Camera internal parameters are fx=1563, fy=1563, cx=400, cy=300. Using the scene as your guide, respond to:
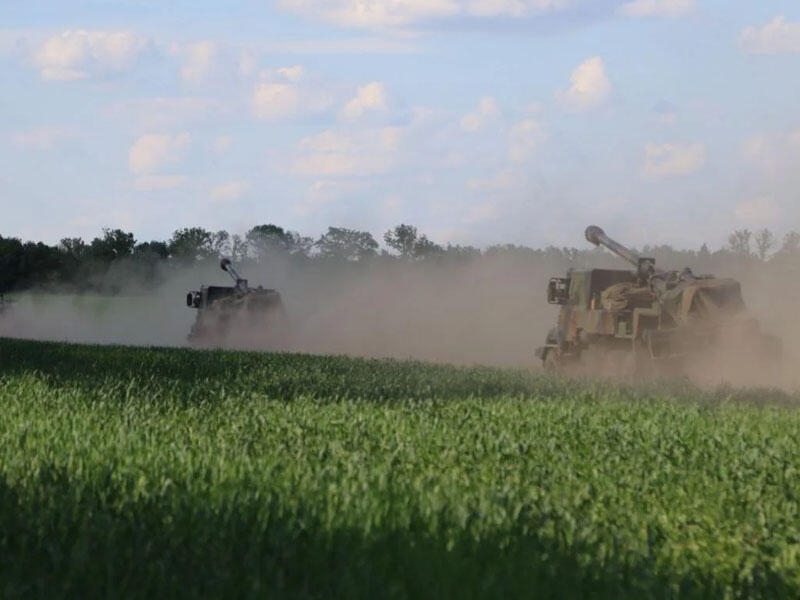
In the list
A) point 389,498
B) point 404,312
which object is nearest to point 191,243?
point 404,312

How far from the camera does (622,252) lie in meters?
34.5

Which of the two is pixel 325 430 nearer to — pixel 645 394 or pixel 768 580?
pixel 768 580

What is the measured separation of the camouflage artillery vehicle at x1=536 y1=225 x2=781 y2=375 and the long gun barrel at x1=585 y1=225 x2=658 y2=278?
29 mm

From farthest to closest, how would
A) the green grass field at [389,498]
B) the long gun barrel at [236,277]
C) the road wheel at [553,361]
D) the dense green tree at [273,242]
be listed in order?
the dense green tree at [273,242] < the long gun barrel at [236,277] < the road wheel at [553,361] < the green grass field at [389,498]

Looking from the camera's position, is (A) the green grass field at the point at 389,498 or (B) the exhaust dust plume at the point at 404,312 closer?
(A) the green grass field at the point at 389,498

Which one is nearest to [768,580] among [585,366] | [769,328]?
[585,366]

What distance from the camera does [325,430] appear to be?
1647 cm

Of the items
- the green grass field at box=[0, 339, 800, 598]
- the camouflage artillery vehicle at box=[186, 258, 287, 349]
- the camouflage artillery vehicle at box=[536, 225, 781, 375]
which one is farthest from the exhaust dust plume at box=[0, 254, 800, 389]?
the green grass field at box=[0, 339, 800, 598]

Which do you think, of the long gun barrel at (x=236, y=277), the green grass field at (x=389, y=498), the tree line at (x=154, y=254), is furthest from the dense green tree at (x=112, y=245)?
the green grass field at (x=389, y=498)

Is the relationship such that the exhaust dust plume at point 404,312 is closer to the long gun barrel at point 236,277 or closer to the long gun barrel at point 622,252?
the long gun barrel at point 236,277

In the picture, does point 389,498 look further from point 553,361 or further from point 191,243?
point 191,243

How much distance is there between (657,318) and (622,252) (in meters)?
3.95

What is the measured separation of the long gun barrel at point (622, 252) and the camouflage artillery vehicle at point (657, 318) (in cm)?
3

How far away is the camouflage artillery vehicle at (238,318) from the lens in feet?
167
